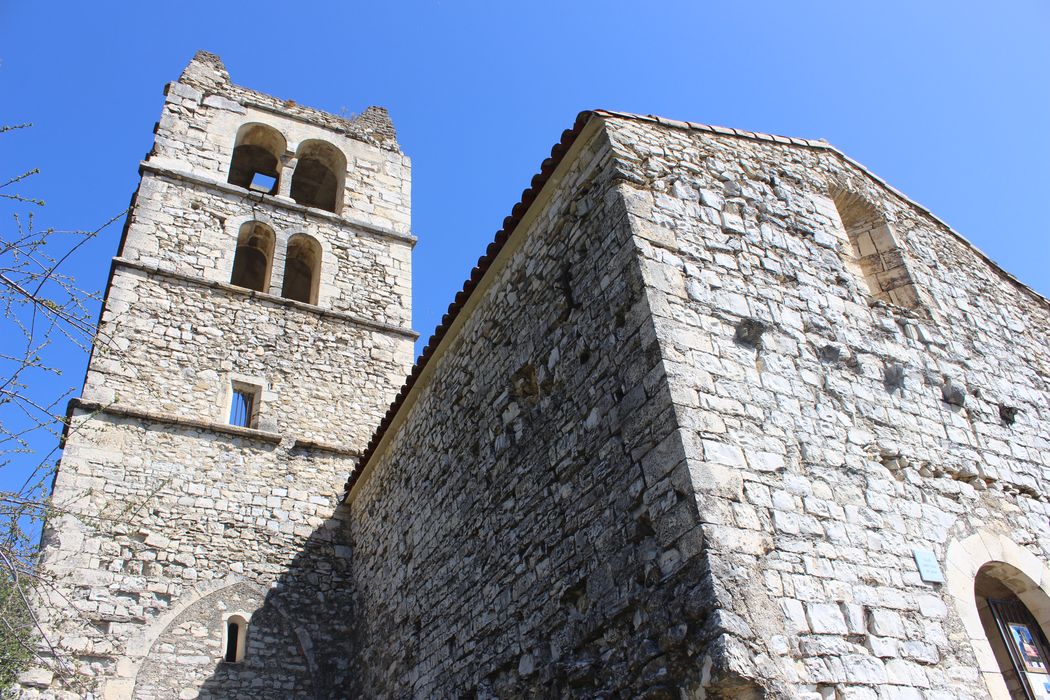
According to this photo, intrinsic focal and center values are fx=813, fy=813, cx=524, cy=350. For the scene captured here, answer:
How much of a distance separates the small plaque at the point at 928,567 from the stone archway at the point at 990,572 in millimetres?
72

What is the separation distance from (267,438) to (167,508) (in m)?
1.39

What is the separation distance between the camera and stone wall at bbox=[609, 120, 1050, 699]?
3.89 metres

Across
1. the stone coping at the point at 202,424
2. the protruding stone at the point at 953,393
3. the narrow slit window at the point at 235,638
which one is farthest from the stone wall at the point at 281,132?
the protruding stone at the point at 953,393

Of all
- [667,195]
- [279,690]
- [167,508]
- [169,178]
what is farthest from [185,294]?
[667,195]

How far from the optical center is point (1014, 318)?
666 centimetres

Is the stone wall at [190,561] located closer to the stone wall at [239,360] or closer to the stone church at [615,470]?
the stone church at [615,470]

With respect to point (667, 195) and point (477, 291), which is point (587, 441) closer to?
point (667, 195)

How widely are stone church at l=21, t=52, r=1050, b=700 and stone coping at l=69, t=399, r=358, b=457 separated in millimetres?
35

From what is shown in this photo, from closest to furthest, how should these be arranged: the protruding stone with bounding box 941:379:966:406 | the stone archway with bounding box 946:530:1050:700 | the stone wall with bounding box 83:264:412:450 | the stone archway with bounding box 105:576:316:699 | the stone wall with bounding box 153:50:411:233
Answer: the stone archway with bounding box 946:530:1050:700
the protruding stone with bounding box 941:379:966:406
the stone archway with bounding box 105:576:316:699
the stone wall with bounding box 83:264:412:450
the stone wall with bounding box 153:50:411:233

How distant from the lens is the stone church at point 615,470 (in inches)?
159

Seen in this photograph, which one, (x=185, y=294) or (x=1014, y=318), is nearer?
(x=1014, y=318)

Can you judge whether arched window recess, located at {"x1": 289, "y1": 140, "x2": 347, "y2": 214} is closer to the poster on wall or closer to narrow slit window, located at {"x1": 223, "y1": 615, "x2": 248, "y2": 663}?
narrow slit window, located at {"x1": 223, "y1": 615, "x2": 248, "y2": 663}

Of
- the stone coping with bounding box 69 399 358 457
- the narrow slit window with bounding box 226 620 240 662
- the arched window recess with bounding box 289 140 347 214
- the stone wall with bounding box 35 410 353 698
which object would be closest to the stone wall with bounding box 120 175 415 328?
the arched window recess with bounding box 289 140 347 214

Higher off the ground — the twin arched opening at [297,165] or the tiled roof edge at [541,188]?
the twin arched opening at [297,165]
